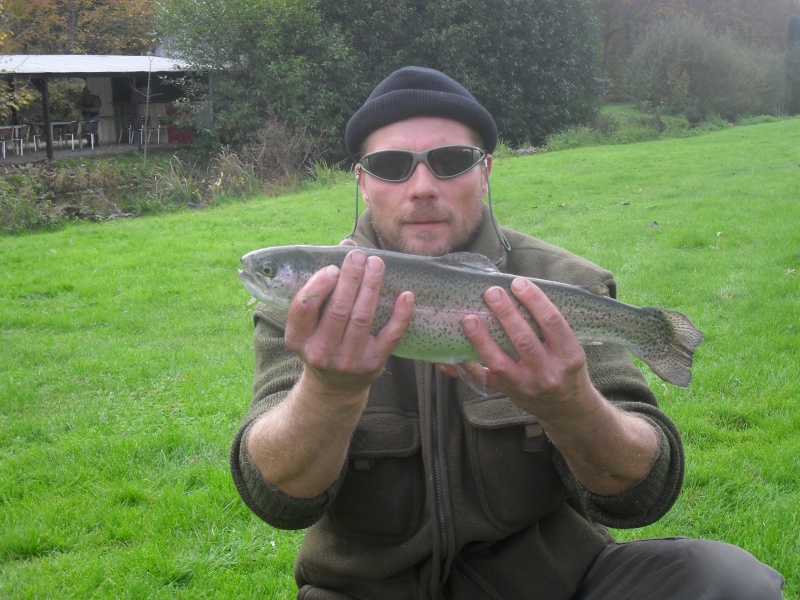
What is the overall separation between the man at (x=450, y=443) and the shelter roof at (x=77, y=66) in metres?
26.4

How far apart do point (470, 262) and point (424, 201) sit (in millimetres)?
587

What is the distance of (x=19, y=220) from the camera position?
17.5 m

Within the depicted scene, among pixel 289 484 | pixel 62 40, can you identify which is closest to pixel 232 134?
pixel 62 40

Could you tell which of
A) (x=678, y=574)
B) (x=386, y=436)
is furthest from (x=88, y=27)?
(x=678, y=574)

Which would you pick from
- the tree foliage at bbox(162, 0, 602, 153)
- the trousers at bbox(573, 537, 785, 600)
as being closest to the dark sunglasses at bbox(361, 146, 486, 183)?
the trousers at bbox(573, 537, 785, 600)

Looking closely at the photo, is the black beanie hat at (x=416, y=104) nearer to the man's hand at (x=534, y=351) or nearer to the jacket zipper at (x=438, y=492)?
the man's hand at (x=534, y=351)

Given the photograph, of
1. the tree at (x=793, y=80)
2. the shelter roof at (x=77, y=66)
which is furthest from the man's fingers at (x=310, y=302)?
the tree at (x=793, y=80)

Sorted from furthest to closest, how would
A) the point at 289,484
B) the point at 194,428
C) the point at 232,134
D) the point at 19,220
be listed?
the point at 232,134 → the point at 19,220 → the point at 194,428 → the point at 289,484

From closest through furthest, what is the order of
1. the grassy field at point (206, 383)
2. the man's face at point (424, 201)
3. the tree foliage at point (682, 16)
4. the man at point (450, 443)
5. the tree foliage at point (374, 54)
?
the man at point (450, 443) → the man's face at point (424, 201) → the grassy field at point (206, 383) → the tree foliage at point (374, 54) → the tree foliage at point (682, 16)

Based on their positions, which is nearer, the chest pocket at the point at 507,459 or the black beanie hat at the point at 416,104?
the chest pocket at the point at 507,459

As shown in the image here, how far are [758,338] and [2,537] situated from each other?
22.0ft

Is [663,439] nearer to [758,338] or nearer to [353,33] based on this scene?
[758,338]

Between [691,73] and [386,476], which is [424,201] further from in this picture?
[691,73]

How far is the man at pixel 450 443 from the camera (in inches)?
93.4
